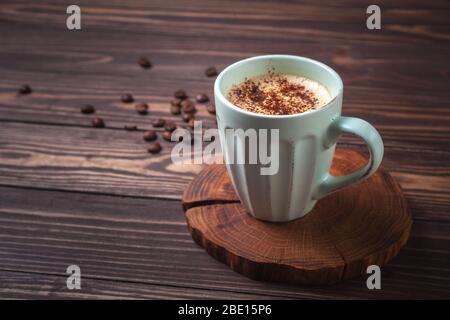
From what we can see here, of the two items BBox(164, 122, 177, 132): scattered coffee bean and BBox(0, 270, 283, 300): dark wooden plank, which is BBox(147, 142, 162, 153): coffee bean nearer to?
BBox(164, 122, 177, 132): scattered coffee bean

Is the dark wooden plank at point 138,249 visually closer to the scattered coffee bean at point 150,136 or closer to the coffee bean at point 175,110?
the scattered coffee bean at point 150,136

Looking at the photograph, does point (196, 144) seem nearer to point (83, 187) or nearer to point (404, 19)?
point (83, 187)

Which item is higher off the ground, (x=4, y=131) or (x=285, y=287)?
(x=4, y=131)

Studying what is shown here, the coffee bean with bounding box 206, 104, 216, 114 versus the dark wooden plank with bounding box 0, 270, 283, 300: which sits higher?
the coffee bean with bounding box 206, 104, 216, 114

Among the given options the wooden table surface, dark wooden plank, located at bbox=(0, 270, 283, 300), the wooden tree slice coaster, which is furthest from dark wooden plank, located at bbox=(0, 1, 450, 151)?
dark wooden plank, located at bbox=(0, 270, 283, 300)

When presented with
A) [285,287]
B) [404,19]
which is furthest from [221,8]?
[285,287]

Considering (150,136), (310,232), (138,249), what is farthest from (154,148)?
(310,232)

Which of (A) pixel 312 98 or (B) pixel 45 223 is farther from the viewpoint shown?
(B) pixel 45 223
